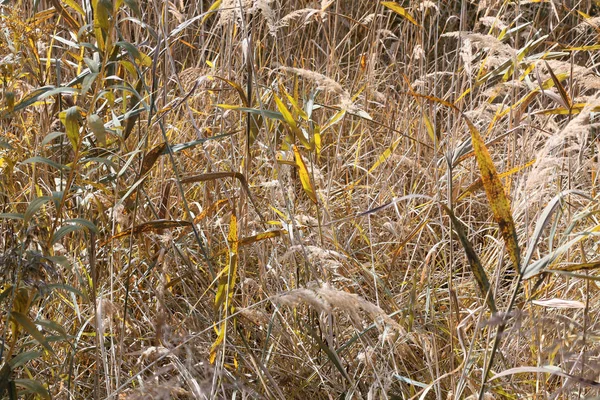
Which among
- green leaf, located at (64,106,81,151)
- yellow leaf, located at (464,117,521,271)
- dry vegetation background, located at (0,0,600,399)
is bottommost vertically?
dry vegetation background, located at (0,0,600,399)

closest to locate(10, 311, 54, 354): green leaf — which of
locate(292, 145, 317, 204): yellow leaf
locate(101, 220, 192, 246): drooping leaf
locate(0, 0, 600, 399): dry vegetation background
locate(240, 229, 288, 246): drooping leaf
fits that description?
locate(0, 0, 600, 399): dry vegetation background

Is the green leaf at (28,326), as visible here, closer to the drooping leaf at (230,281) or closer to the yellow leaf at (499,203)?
the drooping leaf at (230,281)

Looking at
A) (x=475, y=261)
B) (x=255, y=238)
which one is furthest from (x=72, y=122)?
(x=475, y=261)

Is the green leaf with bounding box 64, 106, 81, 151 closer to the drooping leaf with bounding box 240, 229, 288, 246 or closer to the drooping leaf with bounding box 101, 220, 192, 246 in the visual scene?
the drooping leaf with bounding box 101, 220, 192, 246

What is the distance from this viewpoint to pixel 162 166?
1755 millimetres

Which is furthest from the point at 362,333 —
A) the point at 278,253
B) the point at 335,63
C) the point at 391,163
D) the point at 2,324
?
the point at 335,63

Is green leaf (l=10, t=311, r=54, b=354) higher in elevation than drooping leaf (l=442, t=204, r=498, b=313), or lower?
lower

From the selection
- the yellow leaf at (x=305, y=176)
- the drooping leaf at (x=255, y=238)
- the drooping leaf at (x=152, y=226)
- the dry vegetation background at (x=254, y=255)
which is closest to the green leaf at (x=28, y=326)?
the dry vegetation background at (x=254, y=255)

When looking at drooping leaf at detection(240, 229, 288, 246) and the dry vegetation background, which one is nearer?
the dry vegetation background

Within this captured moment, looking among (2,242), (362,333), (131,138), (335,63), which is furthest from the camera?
(335,63)

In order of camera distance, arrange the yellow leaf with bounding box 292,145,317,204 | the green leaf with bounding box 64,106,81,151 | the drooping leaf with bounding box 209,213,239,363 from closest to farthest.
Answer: the green leaf with bounding box 64,106,81,151 < the drooping leaf with bounding box 209,213,239,363 < the yellow leaf with bounding box 292,145,317,204

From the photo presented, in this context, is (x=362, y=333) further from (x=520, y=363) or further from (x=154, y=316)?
(x=154, y=316)

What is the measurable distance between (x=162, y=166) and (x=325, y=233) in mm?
450

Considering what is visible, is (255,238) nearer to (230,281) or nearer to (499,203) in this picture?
(230,281)
